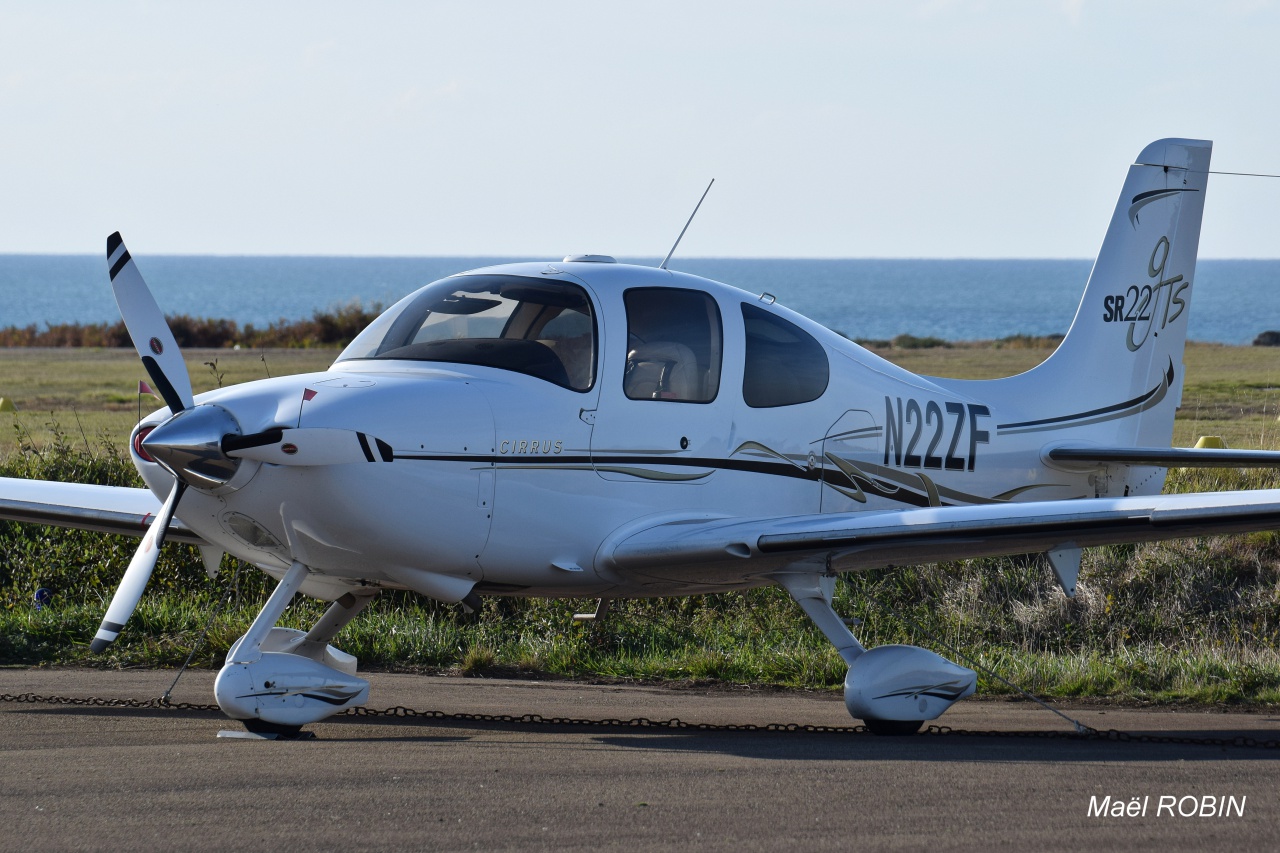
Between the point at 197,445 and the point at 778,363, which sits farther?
the point at 778,363

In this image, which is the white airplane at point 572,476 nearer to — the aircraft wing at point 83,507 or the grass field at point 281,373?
the aircraft wing at point 83,507

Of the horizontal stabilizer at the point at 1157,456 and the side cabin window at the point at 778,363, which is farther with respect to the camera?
the horizontal stabilizer at the point at 1157,456

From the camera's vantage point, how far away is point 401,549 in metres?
7.02

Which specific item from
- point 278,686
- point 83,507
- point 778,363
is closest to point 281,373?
point 83,507

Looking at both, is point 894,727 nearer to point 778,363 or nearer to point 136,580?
point 778,363

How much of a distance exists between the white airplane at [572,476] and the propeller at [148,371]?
0.05 ft

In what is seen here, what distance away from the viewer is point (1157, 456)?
9.69m

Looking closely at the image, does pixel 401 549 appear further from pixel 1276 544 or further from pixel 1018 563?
pixel 1276 544

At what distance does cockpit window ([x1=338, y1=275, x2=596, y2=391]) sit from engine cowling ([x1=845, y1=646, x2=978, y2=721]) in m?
2.19

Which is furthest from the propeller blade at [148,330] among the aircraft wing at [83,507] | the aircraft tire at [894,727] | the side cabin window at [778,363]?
the aircraft tire at [894,727]

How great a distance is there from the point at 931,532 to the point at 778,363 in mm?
1595

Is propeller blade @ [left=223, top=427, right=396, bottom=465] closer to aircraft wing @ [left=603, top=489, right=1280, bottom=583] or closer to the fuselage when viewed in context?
the fuselage

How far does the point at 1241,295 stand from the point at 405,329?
18447 cm

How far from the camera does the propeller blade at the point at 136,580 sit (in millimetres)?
6843
